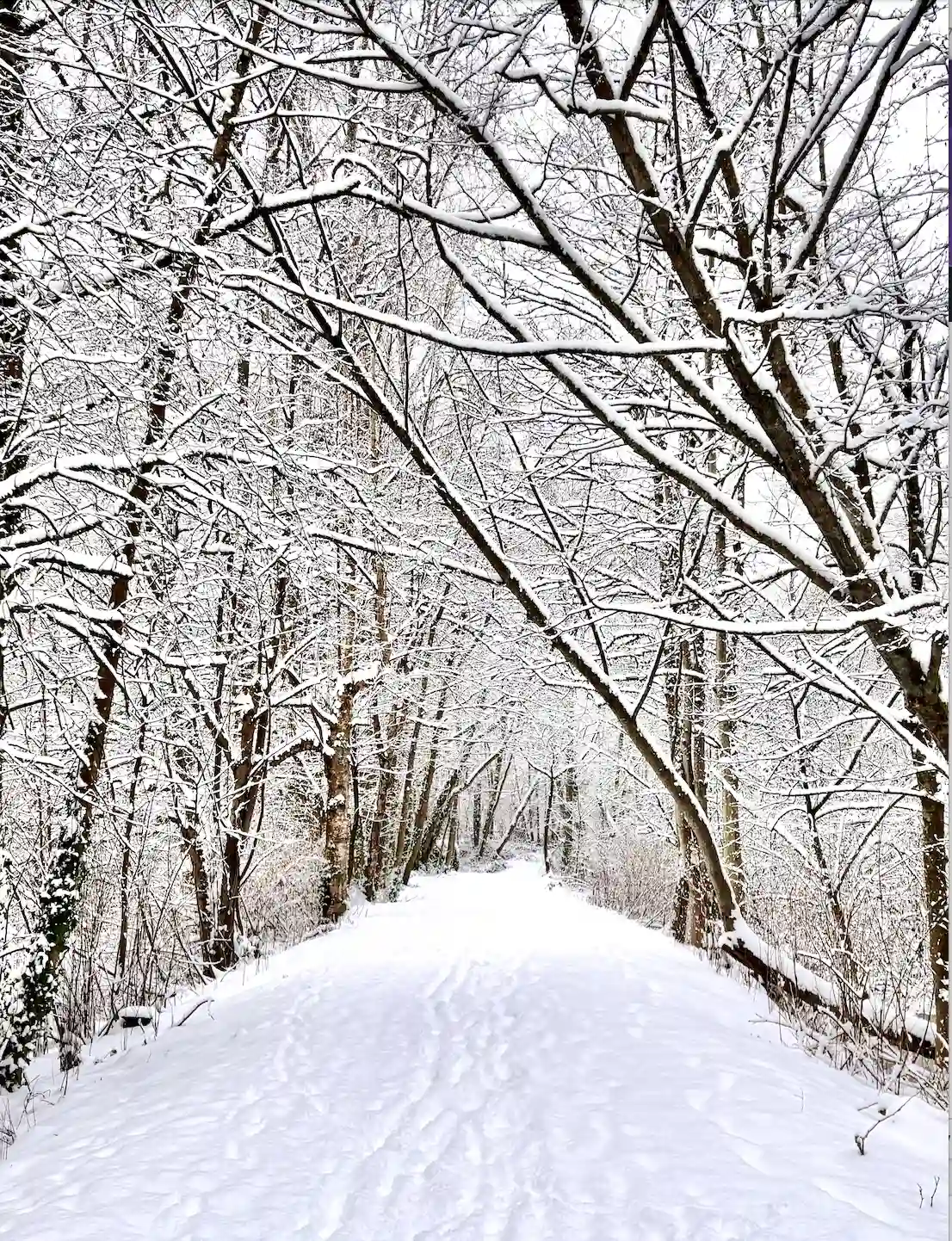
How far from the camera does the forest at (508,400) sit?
3018 mm

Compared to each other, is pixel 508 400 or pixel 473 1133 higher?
pixel 508 400

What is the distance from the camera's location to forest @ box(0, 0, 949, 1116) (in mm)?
3018

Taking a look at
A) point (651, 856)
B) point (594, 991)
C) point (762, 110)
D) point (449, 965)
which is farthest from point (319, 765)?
point (762, 110)

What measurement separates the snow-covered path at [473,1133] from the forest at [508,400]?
0.94 m

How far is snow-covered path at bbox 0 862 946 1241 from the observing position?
2.73 m

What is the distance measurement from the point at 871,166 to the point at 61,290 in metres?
3.95

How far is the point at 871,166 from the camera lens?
335 centimetres

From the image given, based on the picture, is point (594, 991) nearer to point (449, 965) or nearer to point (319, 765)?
point (449, 965)

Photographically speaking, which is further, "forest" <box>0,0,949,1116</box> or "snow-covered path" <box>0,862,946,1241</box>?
"forest" <box>0,0,949,1116</box>

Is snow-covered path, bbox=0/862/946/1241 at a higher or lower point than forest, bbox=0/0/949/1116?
lower

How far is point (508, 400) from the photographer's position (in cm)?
591

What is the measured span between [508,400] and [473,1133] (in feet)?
15.8

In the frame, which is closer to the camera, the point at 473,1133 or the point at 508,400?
the point at 473,1133

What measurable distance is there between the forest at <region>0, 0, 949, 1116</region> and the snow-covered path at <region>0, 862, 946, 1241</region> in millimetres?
945
